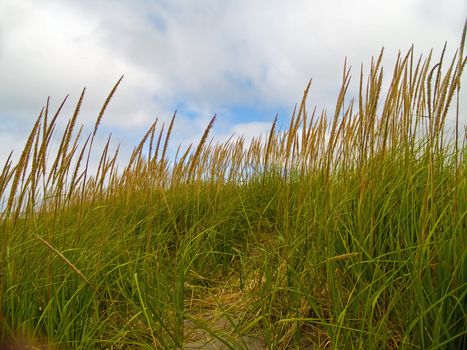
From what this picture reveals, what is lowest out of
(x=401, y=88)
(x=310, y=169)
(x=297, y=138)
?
(x=310, y=169)

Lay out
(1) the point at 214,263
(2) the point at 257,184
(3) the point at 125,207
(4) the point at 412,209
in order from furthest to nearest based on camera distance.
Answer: (2) the point at 257,184 < (3) the point at 125,207 < (1) the point at 214,263 < (4) the point at 412,209

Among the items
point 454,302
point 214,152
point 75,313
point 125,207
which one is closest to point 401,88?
point 454,302

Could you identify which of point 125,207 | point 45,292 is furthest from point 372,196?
point 125,207

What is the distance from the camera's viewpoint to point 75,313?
63.3 inches

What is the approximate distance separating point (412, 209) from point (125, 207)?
6.08 ft

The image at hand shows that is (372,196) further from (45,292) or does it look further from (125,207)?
(125,207)

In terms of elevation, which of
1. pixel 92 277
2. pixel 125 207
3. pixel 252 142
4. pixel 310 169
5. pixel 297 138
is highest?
pixel 252 142

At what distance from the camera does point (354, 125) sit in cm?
207

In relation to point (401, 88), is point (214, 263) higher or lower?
lower

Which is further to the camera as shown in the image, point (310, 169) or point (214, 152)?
point (214, 152)

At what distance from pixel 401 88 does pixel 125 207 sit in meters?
1.85

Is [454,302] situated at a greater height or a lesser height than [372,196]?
lesser

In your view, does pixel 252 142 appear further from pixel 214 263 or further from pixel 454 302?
pixel 454 302

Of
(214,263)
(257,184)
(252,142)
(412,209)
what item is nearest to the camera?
(412,209)
